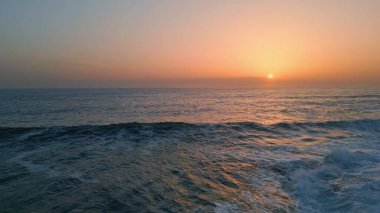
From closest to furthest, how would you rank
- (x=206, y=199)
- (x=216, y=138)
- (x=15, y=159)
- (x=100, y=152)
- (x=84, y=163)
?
(x=206, y=199) < (x=84, y=163) < (x=15, y=159) < (x=100, y=152) < (x=216, y=138)

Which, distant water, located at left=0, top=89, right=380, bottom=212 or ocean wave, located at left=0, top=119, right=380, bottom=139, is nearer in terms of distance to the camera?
distant water, located at left=0, top=89, right=380, bottom=212

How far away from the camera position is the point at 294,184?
7.07m

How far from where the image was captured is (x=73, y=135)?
1439 centimetres

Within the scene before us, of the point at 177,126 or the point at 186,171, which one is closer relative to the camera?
the point at 186,171

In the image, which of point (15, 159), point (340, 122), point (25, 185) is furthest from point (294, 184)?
point (340, 122)

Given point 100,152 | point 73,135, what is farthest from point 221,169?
point 73,135

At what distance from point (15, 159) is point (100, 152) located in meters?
3.38

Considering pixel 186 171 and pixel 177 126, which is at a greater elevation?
pixel 177 126

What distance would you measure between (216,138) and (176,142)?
8.50 ft

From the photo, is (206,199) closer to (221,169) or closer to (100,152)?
(221,169)

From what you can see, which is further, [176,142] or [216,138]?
[216,138]

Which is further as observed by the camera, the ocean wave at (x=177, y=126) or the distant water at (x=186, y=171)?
the ocean wave at (x=177, y=126)

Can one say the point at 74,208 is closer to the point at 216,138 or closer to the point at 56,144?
the point at 56,144

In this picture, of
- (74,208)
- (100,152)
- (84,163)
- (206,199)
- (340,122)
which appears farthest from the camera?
(340,122)
